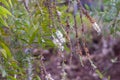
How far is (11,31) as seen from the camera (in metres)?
1.67

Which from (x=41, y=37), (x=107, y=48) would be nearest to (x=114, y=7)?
(x=41, y=37)

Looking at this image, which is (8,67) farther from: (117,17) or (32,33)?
(117,17)

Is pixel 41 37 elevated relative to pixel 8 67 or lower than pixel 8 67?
elevated

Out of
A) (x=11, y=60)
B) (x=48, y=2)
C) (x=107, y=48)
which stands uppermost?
(x=48, y=2)

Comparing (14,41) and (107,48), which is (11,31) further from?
(107,48)

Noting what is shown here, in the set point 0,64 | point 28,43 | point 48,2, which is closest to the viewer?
point 48,2

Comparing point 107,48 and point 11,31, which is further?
point 107,48

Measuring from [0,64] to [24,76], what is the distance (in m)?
0.21

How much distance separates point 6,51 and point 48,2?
0.92 feet

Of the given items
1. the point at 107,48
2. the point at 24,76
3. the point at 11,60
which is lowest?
the point at 107,48

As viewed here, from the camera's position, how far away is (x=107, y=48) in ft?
13.3

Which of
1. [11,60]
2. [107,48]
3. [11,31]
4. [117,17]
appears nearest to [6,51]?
[11,60]

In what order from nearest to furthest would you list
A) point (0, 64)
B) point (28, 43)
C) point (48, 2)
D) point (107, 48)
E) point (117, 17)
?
point (48, 2) → point (0, 64) → point (28, 43) → point (117, 17) → point (107, 48)

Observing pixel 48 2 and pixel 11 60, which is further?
pixel 11 60
